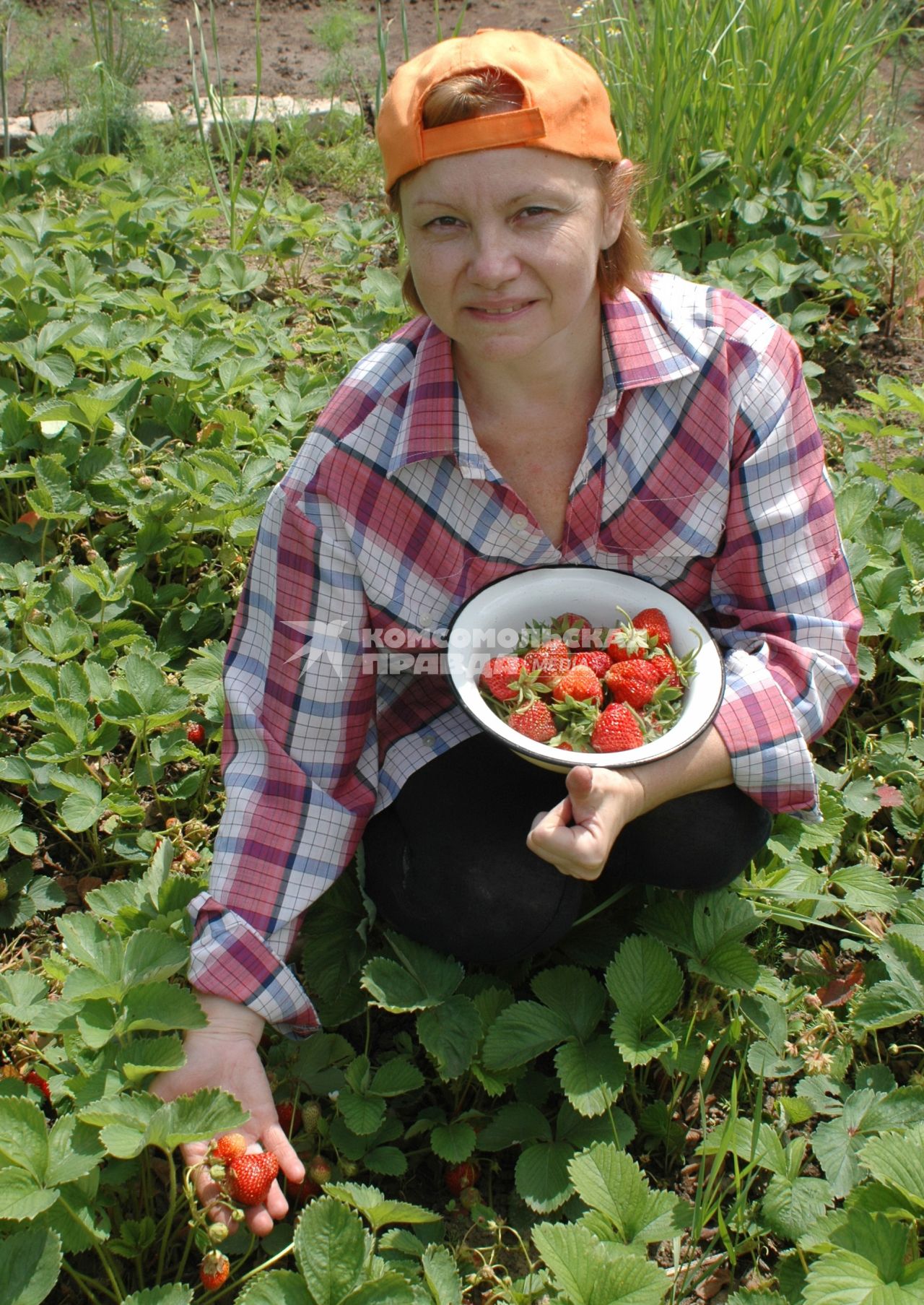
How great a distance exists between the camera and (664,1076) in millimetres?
1638

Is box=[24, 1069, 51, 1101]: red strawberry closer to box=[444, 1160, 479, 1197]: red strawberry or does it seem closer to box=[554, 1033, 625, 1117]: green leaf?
box=[444, 1160, 479, 1197]: red strawberry

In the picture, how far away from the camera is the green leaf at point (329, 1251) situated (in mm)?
1229

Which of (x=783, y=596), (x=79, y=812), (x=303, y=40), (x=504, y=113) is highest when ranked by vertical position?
(x=504, y=113)

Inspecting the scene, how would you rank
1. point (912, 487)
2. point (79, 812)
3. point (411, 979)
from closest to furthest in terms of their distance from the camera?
point (411, 979) < point (79, 812) < point (912, 487)

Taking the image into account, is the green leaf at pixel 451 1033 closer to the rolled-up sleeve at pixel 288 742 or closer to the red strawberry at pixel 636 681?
the rolled-up sleeve at pixel 288 742

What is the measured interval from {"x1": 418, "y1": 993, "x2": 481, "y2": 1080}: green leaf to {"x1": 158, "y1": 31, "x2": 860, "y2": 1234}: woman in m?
0.10

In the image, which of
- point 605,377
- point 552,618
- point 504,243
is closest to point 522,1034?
point 552,618

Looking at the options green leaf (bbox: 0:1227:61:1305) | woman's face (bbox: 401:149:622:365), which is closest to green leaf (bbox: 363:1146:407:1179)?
green leaf (bbox: 0:1227:61:1305)

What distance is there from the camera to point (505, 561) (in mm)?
Result: 1657

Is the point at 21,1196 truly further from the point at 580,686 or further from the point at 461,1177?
the point at 580,686

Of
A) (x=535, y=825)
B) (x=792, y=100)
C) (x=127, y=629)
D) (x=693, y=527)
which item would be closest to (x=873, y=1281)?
(x=535, y=825)

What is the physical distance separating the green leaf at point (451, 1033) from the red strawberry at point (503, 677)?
41cm

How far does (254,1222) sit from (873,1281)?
68 centimetres

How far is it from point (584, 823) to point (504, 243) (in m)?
0.69
